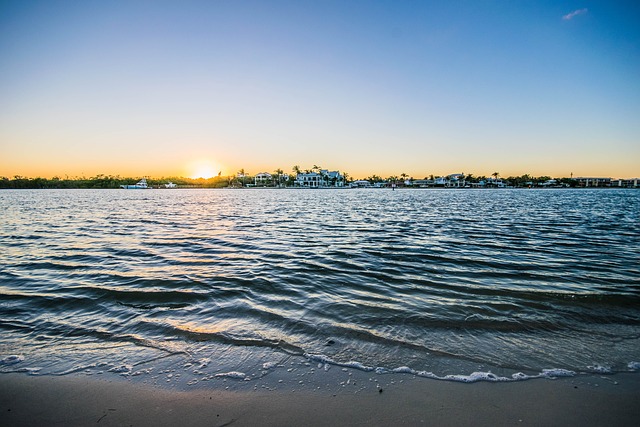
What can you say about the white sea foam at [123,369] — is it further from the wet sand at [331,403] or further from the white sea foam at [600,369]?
the white sea foam at [600,369]

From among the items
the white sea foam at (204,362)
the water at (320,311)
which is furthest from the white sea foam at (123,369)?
the white sea foam at (204,362)

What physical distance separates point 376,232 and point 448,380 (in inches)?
552

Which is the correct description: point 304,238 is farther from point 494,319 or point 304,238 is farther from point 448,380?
point 448,380

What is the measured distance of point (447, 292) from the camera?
696 centimetres

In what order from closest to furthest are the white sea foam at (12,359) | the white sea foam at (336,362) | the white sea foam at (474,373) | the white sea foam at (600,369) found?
the white sea foam at (474,373)
the white sea foam at (600,369)
the white sea foam at (336,362)
the white sea foam at (12,359)

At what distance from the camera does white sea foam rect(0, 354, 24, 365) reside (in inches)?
156

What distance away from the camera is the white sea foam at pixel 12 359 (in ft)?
13.0

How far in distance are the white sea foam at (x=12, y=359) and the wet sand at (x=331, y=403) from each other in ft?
1.38

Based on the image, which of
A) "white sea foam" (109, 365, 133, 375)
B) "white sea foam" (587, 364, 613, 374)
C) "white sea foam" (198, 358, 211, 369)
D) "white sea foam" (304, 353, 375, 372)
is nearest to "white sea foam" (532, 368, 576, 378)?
"white sea foam" (587, 364, 613, 374)

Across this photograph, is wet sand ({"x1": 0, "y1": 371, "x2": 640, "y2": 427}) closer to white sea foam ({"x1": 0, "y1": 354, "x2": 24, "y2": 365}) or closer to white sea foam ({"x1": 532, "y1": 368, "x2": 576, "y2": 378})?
white sea foam ({"x1": 532, "y1": 368, "x2": 576, "y2": 378})

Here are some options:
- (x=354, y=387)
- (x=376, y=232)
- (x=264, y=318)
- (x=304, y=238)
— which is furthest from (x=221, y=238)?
(x=354, y=387)

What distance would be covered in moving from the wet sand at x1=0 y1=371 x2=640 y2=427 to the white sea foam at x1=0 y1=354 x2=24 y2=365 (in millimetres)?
420

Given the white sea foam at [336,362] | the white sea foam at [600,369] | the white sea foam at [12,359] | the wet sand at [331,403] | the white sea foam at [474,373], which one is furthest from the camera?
the white sea foam at [12,359]

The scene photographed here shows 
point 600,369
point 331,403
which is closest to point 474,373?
point 600,369
